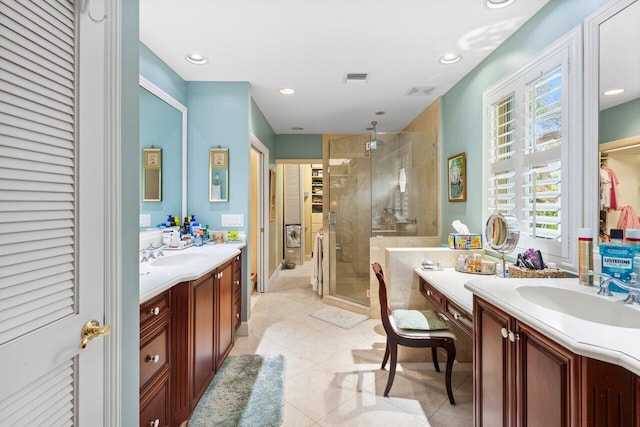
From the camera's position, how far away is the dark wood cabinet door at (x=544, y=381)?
0.82 meters

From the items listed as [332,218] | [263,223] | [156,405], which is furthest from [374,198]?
[156,405]

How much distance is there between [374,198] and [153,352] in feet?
9.76

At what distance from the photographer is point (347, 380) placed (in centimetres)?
215

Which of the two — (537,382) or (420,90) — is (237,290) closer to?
(537,382)

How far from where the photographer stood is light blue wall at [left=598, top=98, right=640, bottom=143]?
124 cm

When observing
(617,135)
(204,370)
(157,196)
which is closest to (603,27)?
(617,135)

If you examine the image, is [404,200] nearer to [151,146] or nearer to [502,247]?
[502,247]

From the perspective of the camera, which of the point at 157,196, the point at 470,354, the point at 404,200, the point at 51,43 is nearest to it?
the point at 51,43

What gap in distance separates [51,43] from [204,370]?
73.6 inches

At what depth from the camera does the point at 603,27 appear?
140 cm

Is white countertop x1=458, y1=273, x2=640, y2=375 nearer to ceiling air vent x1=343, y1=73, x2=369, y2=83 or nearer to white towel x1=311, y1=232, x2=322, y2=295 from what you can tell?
ceiling air vent x1=343, y1=73, x2=369, y2=83

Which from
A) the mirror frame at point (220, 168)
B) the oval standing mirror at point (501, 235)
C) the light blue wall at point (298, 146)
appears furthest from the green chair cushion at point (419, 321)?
the light blue wall at point (298, 146)

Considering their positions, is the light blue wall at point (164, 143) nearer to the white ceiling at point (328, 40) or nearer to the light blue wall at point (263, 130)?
the white ceiling at point (328, 40)

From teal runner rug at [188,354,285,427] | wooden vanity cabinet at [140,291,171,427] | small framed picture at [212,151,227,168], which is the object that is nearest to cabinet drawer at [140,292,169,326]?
wooden vanity cabinet at [140,291,171,427]
